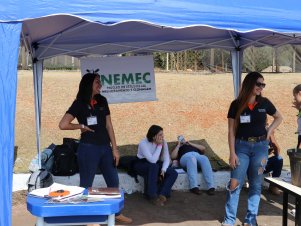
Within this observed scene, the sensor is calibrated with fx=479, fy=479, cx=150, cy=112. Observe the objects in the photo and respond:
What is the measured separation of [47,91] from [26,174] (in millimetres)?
5942

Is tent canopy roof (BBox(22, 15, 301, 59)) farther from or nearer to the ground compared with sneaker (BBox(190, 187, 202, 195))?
farther from the ground

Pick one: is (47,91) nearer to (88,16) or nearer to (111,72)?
(111,72)

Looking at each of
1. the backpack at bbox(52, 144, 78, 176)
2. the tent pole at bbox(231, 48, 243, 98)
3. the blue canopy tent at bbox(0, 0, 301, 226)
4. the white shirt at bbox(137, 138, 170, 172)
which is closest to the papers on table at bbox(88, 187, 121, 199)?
the blue canopy tent at bbox(0, 0, 301, 226)

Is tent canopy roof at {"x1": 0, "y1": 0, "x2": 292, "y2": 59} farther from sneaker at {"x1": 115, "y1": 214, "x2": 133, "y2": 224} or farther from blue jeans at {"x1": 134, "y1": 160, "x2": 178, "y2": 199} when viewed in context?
sneaker at {"x1": 115, "y1": 214, "x2": 133, "y2": 224}

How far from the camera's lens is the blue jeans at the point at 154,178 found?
599 centimetres

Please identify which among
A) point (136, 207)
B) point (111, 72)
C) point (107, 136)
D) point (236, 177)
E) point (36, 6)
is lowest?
point (136, 207)

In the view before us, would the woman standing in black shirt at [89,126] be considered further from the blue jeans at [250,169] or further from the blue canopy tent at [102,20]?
the blue jeans at [250,169]

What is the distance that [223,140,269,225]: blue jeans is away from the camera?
15.0 ft

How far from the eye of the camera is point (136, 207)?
233 inches

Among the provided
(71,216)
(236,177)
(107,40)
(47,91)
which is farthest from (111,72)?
(47,91)

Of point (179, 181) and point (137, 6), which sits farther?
point (179, 181)

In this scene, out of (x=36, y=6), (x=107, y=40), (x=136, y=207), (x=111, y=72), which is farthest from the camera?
(x=111, y=72)

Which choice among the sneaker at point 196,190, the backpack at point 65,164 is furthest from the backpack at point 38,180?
the sneaker at point 196,190

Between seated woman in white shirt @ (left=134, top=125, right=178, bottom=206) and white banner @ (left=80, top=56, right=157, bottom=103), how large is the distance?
1264 millimetres
